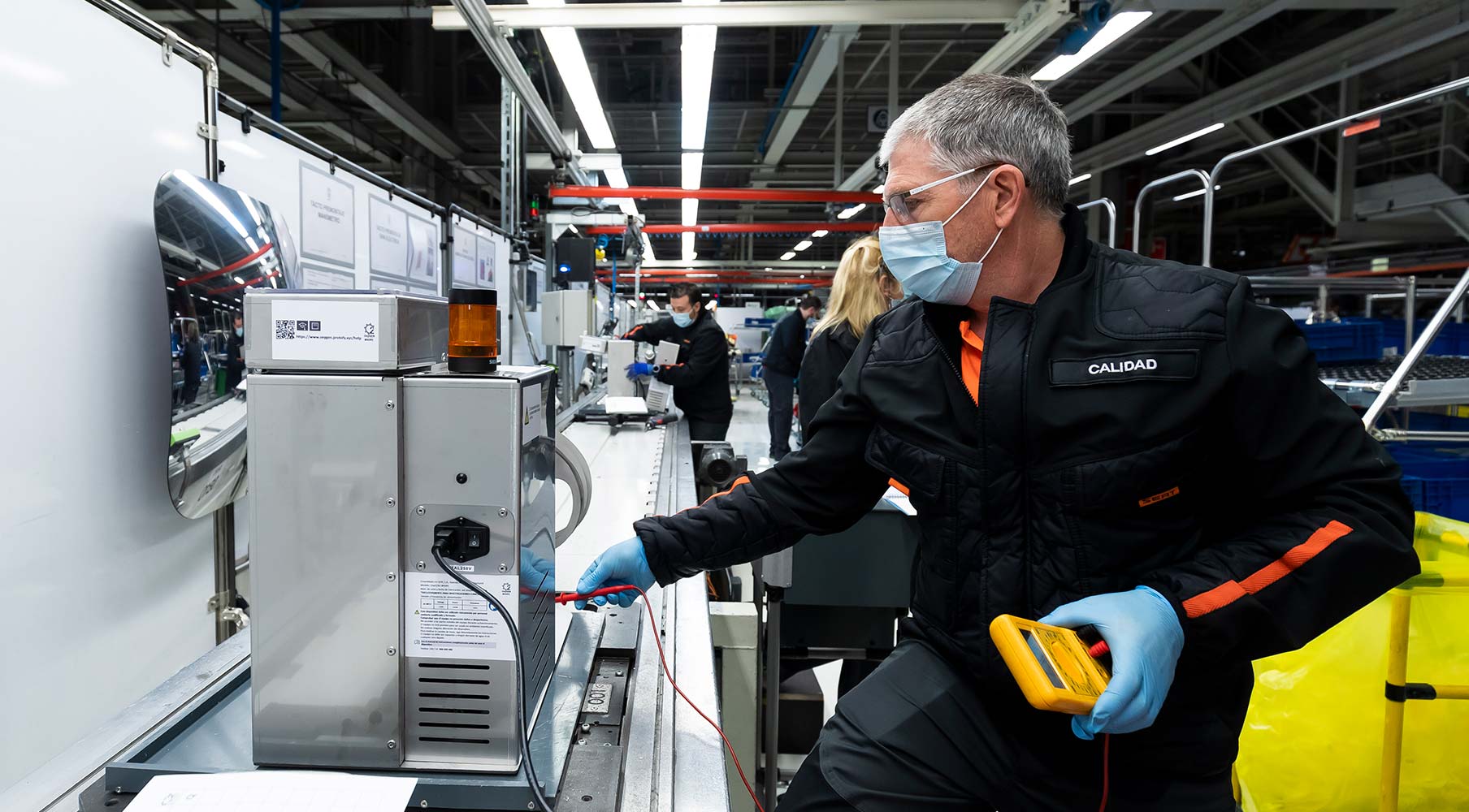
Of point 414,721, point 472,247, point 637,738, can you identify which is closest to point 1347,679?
point 637,738

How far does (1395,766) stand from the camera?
1.75m

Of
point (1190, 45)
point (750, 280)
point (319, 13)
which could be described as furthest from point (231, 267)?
point (750, 280)

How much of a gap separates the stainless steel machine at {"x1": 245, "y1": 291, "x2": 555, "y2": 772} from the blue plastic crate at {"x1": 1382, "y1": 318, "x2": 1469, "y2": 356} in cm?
476

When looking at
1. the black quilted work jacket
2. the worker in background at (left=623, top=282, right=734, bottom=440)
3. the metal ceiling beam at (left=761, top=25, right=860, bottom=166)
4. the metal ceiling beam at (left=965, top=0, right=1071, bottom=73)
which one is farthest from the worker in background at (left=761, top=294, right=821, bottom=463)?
the black quilted work jacket

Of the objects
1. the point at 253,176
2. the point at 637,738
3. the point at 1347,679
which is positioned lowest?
the point at 1347,679

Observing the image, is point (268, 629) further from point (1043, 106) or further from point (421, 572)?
point (1043, 106)

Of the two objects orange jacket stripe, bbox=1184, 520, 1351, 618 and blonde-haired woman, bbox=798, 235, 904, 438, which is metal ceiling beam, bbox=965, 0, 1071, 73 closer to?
blonde-haired woman, bbox=798, 235, 904, 438

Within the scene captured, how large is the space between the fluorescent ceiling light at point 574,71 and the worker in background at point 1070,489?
3.07 m

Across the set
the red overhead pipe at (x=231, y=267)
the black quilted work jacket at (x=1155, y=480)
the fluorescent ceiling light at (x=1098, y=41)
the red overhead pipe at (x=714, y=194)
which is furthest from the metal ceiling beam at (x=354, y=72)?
the black quilted work jacket at (x=1155, y=480)

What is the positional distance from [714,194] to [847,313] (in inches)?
193

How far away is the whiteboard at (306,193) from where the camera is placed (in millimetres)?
2506

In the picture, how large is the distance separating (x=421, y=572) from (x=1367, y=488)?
1.18 metres

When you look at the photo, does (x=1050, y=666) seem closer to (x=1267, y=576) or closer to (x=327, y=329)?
(x=1267, y=576)

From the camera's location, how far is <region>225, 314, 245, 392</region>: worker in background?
2.22 m
